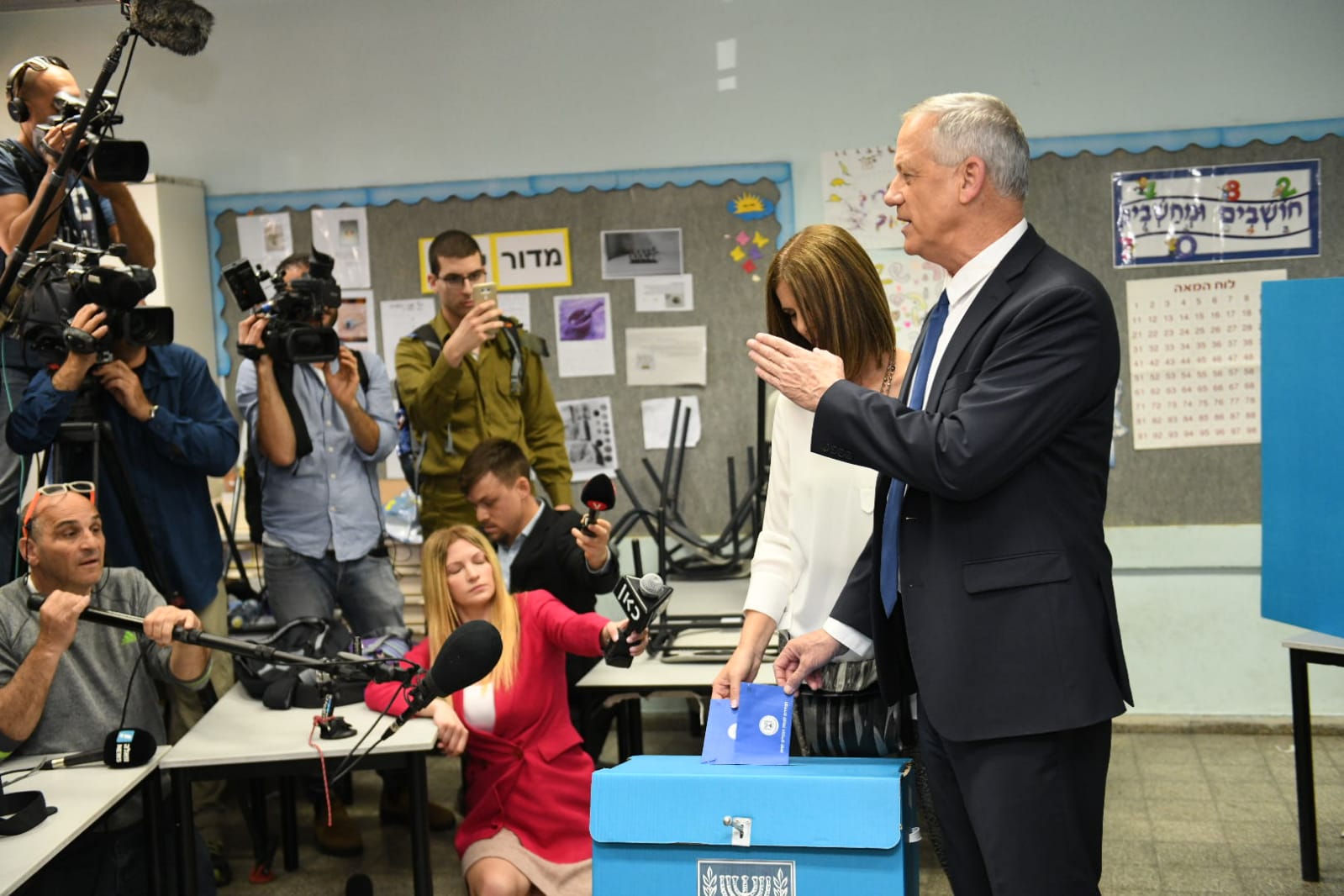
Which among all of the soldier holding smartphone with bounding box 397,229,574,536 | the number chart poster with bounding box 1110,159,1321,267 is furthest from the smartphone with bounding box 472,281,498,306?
the number chart poster with bounding box 1110,159,1321,267

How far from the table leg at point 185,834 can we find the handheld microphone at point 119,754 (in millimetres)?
96

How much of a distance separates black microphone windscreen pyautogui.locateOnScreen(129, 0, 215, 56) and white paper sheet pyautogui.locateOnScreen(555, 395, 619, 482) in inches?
78.8

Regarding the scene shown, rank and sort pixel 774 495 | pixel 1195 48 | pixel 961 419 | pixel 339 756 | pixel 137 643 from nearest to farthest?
pixel 961 419, pixel 774 495, pixel 339 756, pixel 137 643, pixel 1195 48

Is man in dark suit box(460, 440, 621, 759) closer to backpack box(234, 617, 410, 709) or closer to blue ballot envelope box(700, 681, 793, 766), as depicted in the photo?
backpack box(234, 617, 410, 709)

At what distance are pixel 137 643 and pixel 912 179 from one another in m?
2.24

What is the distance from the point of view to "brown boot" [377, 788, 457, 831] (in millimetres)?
3949

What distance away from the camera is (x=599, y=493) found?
274 cm

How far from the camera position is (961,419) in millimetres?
1639

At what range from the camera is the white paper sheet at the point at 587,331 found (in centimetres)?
482

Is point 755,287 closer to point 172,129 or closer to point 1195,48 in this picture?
point 1195,48

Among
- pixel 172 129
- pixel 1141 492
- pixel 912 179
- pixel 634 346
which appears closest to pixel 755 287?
pixel 634 346

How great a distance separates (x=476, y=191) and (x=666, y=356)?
0.96 m

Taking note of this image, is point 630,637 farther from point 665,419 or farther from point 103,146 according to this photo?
point 665,419

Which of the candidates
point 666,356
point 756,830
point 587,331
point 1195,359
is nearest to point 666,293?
point 666,356
